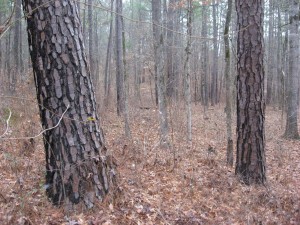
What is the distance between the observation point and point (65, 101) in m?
3.51

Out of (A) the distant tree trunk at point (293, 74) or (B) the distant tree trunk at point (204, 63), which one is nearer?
(A) the distant tree trunk at point (293, 74)

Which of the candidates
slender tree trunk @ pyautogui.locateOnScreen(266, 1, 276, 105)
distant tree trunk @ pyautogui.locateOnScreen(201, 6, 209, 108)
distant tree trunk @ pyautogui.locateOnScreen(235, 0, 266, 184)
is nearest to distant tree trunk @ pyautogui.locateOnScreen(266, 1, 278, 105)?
slender tree trunk @ pyautogui.locateOnScreen(266, 1, 276, 105)

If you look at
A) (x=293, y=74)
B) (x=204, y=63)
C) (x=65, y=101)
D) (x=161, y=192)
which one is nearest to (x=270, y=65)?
(x=204, y=63)

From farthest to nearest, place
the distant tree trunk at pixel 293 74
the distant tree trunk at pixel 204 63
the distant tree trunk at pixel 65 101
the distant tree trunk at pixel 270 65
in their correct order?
the distant tree trunk at pixel 270 65 < the distant tree trunk at pixel 204 63 < the distant tree trunk at pixel 293 74 < the distant tree trunk at pixel 65 101

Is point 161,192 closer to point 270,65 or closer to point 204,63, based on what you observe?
point 204,63

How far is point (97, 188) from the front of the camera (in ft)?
12.0

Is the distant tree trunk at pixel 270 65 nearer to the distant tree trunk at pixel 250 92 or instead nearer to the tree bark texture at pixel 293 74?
the tree bark texture at pixel 293 74

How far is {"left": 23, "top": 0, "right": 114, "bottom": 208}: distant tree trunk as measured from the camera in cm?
348

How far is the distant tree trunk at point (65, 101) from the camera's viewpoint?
11.4 ft

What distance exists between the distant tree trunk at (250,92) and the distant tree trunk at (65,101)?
2927 mm

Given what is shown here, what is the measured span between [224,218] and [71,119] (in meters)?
2.38

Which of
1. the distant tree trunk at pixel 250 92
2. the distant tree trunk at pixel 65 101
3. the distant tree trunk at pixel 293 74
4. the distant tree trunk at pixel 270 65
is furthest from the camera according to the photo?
the distant tree trunk at pixel 270 65

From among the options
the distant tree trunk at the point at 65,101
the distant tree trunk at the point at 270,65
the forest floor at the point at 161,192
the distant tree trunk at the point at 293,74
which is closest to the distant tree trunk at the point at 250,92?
the forest floor at the point at 161,192

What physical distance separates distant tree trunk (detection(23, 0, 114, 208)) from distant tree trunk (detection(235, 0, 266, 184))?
115 inches
